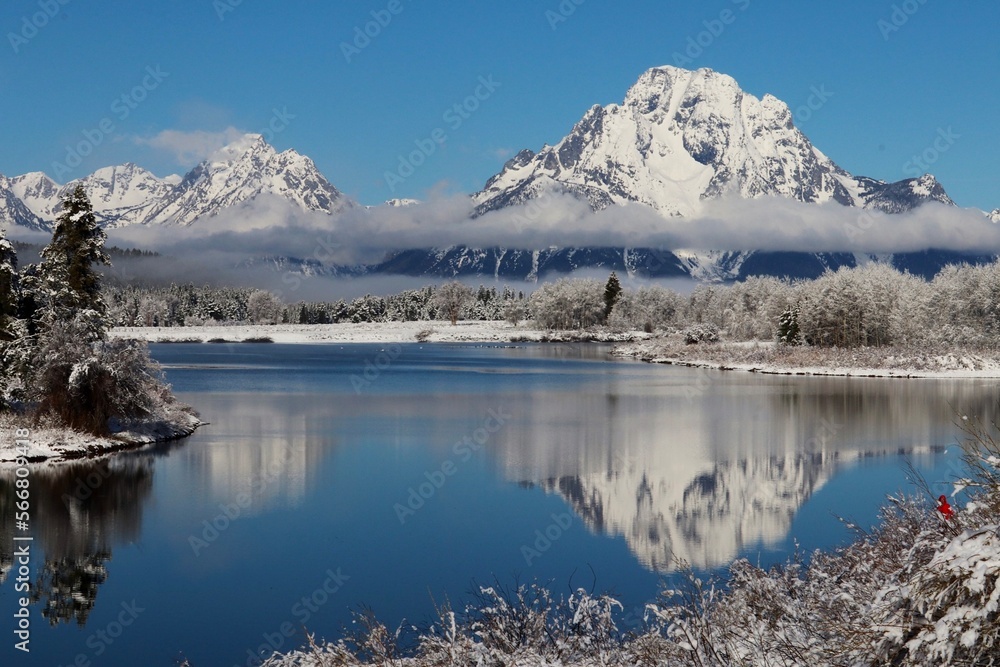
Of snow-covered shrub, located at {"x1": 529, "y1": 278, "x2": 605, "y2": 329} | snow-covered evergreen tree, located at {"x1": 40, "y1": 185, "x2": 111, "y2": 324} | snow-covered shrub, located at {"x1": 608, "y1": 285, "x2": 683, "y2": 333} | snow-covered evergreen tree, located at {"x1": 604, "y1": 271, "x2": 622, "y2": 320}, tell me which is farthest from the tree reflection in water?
snow-covered shrub, located at {"x1": 529, "y1": 278, "x2": 605, "y2": 329}

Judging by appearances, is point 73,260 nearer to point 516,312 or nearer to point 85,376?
point 85,376

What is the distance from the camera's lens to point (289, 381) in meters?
65.6

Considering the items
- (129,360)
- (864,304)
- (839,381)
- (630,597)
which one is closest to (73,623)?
(630,597)

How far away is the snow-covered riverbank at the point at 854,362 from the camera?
71688 millimetres

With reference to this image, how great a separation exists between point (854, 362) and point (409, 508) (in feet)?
205

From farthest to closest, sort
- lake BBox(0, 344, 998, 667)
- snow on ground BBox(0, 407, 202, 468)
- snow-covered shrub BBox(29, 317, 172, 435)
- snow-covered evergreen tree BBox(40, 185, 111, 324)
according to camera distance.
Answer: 1. snow-covered evergreen tree BBox(40, 185, 111, 324)
2. snow-covered shrub BBox(29, 317, 172, 435)
3. snow on ground BBox(0, 407, 202, 468)
4. lake BBox(0, 344, 998, 667)

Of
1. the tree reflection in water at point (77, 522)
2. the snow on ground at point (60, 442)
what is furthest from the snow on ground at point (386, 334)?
the tree reflection in water at point (77, 522)

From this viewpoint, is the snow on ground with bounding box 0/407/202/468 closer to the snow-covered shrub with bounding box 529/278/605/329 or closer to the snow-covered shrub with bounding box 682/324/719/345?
the snow-covered shrub with bounding box 682/324/719/345

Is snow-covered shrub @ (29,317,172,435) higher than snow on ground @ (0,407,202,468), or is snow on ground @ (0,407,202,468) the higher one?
snow-covered shrub @ (29,317,172,435)

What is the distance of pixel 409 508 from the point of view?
2370 cm

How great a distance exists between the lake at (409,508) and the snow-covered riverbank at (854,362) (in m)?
24.9

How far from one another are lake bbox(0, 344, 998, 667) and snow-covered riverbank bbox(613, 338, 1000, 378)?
2490 cm

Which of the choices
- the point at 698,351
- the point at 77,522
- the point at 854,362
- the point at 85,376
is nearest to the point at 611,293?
the point at 698,351

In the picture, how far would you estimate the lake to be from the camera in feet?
52.2
